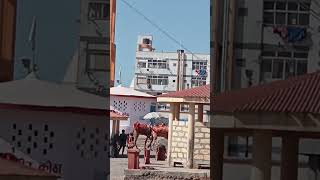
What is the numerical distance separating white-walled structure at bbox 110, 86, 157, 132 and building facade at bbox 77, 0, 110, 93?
1595cm

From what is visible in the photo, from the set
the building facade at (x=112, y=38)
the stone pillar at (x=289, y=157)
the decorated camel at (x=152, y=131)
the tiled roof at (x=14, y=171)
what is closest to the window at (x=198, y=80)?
the decorated camel at (x=152, y=131)

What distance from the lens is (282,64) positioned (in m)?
9.45

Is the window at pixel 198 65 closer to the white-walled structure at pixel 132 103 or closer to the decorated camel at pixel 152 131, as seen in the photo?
the white-walled structure at pixel 132 103

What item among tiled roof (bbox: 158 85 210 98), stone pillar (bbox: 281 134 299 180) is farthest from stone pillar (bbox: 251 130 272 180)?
tiled roof (bbox: 158 85 210 98)

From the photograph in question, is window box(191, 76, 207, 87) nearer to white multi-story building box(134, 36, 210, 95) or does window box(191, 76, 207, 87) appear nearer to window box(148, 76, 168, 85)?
white multi-story building box(134, 36, 210, 95)

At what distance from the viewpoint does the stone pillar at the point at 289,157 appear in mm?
8523

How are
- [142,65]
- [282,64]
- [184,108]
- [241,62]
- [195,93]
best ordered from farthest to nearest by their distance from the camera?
[142,65], [184,108], [195,93], [241,62], [282,64]

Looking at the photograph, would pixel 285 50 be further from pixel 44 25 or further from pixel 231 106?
pixel 44 25

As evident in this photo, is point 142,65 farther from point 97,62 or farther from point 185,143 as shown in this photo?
point 97,62

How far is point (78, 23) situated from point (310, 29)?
10.3 feet

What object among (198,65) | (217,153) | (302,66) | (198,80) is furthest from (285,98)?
(198,65)

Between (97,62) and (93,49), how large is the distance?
0.54ft

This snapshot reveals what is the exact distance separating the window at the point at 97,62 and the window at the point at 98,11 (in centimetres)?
44

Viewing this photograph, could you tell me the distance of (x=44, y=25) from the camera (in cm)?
835
